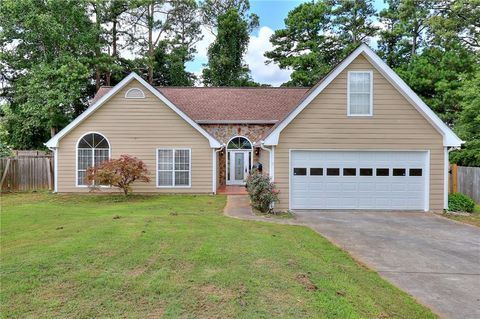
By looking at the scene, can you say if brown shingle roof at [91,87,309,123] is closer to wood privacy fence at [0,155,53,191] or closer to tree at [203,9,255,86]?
wood privacy fence at [0,155,53,191]

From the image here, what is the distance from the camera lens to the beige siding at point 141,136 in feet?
52.0

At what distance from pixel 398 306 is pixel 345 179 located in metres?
8.62

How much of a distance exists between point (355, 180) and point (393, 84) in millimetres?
3909

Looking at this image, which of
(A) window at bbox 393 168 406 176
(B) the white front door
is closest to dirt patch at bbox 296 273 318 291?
(A) window at bbox 393 168 406 176

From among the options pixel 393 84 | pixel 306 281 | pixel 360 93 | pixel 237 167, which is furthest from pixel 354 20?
pixel 306 281

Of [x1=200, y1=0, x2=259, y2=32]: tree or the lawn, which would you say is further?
[x1=200, y1=0, x2=259, y2=32]: tree

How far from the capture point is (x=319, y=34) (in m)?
31.5

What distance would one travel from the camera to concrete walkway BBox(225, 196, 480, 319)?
4.96 metres

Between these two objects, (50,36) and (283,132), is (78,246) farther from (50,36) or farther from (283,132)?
(50,36)

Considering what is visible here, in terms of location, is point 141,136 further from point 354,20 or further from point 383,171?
point 354,20

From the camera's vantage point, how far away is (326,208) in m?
12.7

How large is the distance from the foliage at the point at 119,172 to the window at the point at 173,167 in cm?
124

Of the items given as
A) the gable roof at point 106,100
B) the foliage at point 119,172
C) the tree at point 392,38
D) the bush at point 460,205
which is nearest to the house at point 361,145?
the bush at point 460,205

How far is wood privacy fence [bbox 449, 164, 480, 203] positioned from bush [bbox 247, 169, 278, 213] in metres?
9.40
